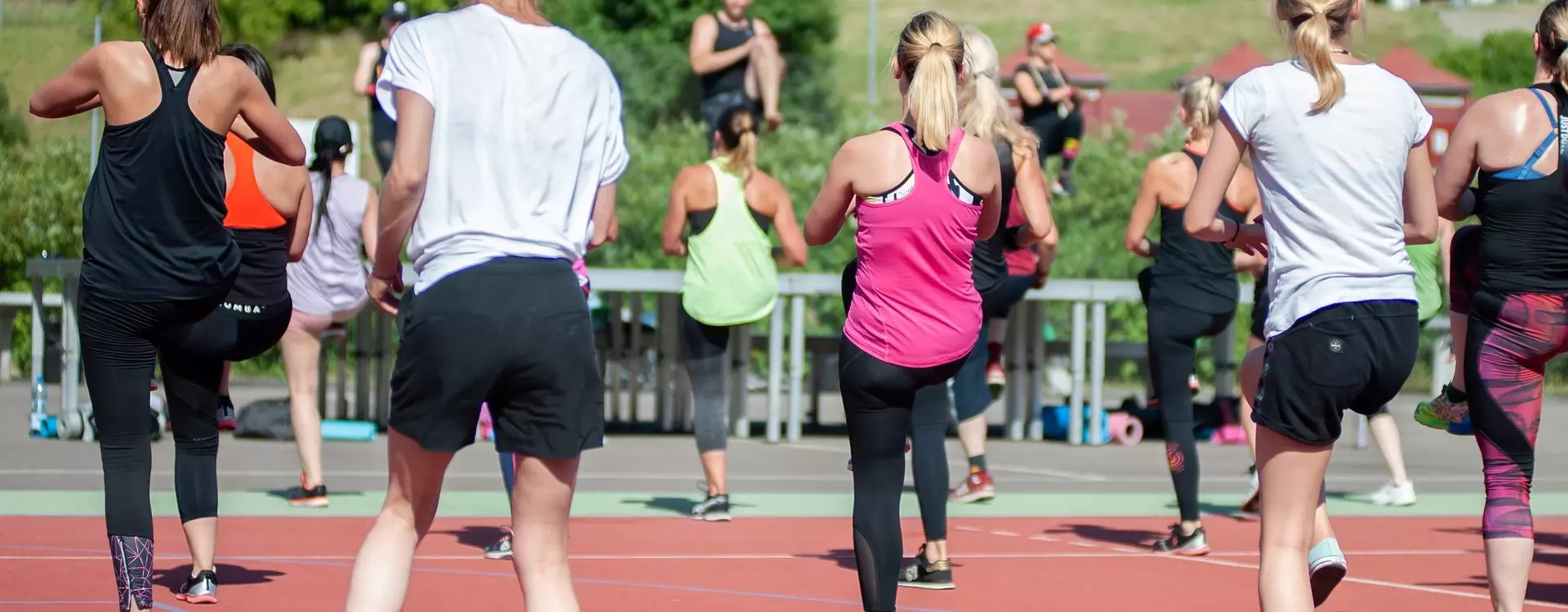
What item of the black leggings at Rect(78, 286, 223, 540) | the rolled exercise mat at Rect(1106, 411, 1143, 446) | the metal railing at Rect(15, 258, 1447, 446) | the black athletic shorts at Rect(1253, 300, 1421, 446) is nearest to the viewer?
the black athletic shorts at Rect(1253, 300, 1421, 446)

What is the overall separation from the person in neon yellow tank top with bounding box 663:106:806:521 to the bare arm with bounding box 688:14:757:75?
5057mm

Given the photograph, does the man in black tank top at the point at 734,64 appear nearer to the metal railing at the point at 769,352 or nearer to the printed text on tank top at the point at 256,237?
the metal railing at the point at 769,352

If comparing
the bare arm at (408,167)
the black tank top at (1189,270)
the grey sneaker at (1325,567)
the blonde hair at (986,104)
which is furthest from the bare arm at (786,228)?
the bare arm at (408,167)

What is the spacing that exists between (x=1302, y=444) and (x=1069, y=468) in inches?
290

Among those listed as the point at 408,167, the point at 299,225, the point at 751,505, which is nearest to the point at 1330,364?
the point at 408,167

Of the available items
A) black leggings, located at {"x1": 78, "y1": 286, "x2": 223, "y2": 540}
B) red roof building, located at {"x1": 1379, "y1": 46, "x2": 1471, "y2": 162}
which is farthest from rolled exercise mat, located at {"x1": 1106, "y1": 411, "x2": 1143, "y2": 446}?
red roof building, located at {"x1": 1379, "y1": 46, "x2": 1471, "y2": 162}

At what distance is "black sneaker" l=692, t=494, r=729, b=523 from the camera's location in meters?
8.79

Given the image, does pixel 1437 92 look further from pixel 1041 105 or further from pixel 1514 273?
pixel 1514 273

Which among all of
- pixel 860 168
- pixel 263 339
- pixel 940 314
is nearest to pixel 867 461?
pixel 940 314

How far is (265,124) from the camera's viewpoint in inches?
212

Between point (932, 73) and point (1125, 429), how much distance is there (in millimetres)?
9217

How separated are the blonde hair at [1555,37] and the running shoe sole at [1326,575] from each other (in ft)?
5.06

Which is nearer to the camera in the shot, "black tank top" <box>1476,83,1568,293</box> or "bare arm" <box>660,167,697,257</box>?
"black tank top" <box>1476,83,1568,293</box>

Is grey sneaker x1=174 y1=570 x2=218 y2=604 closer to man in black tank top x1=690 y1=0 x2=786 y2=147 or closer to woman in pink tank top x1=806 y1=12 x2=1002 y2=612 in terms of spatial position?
woman in pink tank top x1=806 y1=12 x2=1002 y2=612
